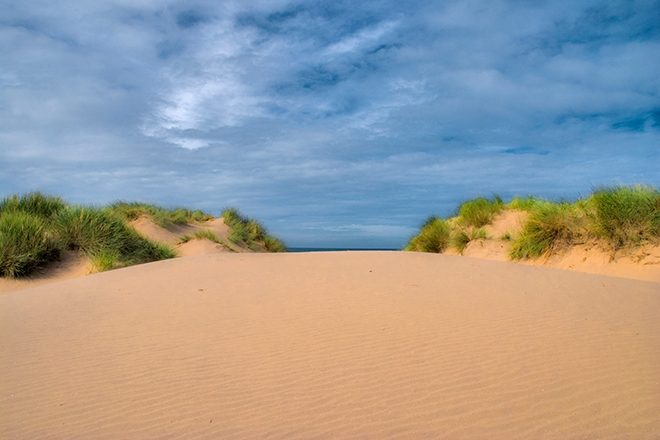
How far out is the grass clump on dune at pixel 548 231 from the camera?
412 inches

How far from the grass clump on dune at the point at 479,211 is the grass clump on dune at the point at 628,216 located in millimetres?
5584

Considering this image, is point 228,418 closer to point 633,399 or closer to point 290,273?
point 633,399

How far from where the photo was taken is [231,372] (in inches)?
A: 130

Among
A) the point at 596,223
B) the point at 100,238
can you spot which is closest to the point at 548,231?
the point at 596,223

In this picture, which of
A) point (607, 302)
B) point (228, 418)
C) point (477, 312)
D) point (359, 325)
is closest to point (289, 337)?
point (359, 325)

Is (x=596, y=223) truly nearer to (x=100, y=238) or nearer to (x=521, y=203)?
(x=521, y=203)

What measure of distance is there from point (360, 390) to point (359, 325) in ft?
4.10

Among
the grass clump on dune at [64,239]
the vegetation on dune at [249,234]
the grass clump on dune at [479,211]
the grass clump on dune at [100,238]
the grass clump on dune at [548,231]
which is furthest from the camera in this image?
the vegetation on dune at [249,234]

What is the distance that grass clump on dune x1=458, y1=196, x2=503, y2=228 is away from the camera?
15.5m

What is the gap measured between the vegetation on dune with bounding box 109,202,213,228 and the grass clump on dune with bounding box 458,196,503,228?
1066 cm

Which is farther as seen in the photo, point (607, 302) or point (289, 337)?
point (607, 302)

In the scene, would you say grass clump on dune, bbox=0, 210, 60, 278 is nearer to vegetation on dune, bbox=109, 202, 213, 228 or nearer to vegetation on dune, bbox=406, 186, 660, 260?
vegetation on dune, bbox=109, 202, 213, 228

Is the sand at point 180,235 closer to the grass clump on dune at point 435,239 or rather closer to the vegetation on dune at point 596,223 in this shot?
the grass clump on dune at point 435,239

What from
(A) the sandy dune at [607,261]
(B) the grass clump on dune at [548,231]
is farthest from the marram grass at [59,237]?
(A) the sandy dune at [607,261]
